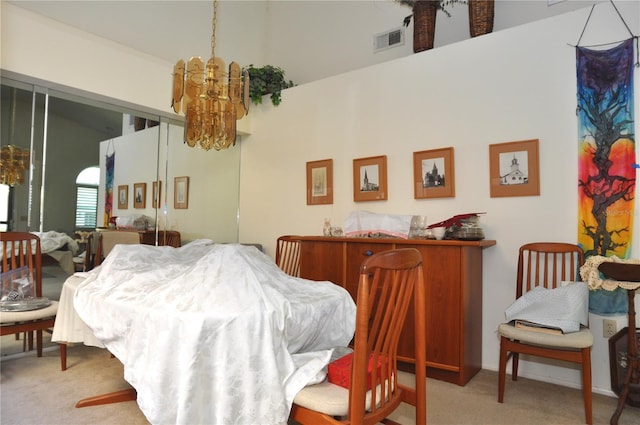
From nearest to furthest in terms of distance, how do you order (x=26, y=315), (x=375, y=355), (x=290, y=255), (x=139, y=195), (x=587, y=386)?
(x=375, y=355) < (x=587, y=386) < (x=26, y=315) < (x=290, y=255) < (x=139, y=195)

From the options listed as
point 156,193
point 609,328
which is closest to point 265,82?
point 156,193

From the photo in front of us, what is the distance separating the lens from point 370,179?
3.79 m

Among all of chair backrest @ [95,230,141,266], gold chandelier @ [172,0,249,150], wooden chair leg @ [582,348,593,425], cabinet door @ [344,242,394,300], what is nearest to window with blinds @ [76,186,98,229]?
chair backrest @ [95,230,141,266]

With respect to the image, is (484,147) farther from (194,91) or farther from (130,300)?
(130,300)

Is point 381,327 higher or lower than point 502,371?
higher

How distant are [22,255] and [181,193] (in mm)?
1687

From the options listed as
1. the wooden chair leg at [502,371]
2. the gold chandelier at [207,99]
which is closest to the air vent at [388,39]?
the gold chandelier at [207,99]

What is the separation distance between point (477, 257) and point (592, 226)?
79cm

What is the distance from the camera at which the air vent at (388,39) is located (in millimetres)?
4160

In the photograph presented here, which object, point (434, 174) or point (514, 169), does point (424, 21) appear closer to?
point (434, 174)

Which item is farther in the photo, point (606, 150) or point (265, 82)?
point (265, 82)

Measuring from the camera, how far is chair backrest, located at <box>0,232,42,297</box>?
9.65 feet

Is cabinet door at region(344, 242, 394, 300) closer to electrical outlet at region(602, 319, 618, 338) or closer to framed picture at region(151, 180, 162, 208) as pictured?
electrical outlet at region(602, 319, 618, 338)

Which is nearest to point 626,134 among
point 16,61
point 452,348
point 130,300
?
point 452,348
